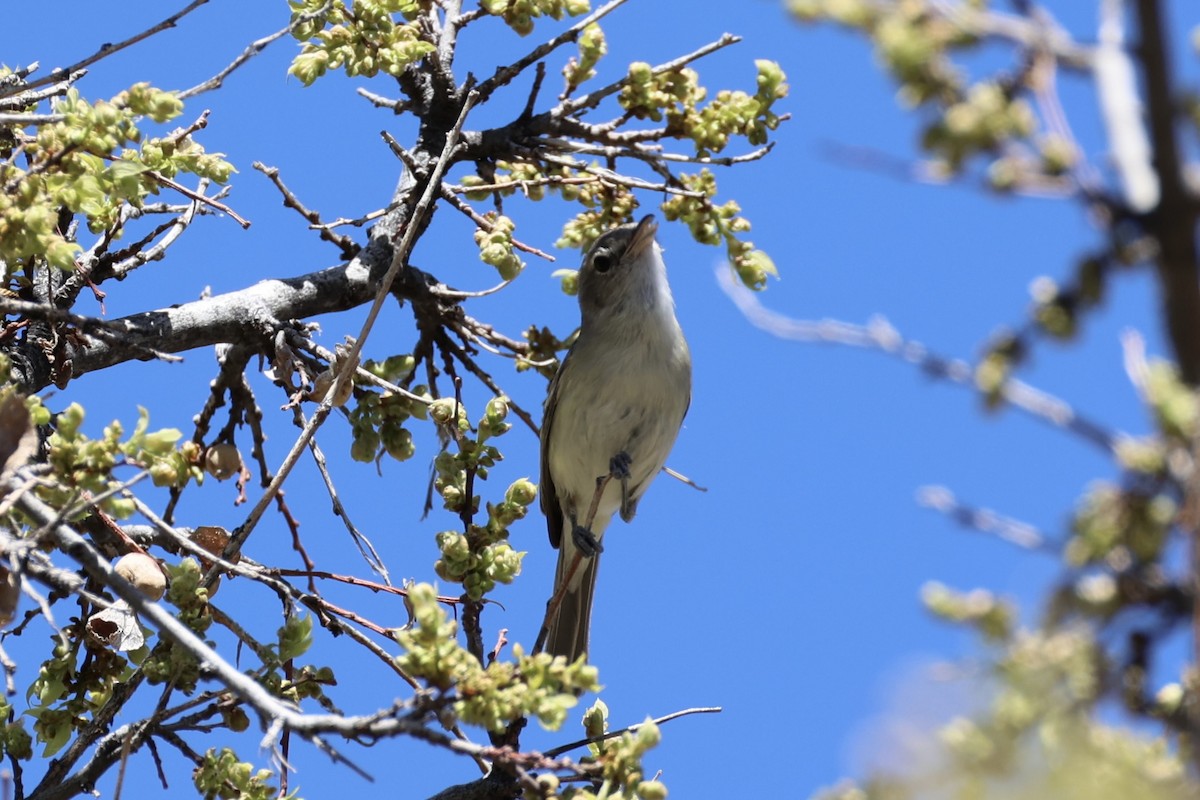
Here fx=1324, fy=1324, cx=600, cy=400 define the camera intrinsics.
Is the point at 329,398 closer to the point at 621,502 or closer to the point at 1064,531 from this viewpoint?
the point at 1064,531

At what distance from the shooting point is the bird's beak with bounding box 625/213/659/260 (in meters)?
6.65

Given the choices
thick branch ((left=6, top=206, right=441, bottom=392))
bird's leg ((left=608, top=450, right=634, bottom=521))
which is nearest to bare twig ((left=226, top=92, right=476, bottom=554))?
thick branch ((left=6, top=206, right=441, bottom=392))

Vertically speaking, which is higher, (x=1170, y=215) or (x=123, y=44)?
(x=123, y=44)

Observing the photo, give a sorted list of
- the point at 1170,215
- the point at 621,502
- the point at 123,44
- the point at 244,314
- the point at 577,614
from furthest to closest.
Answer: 1. the point at 621,502
2. the point at 577,614
3. the point at 244,314
4. the point at 123,44
5. the point at 1170,215

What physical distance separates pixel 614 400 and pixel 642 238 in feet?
2.90

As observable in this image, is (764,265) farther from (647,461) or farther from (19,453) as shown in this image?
(19,453)

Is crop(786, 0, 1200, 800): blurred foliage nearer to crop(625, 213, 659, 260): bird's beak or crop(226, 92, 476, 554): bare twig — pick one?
crop(226, 92, 476, 554): bare twig

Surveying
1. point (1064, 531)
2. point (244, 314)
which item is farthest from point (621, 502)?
point (1064, 531)

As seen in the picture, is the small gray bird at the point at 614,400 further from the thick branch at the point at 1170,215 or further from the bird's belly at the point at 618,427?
the thick branch at the point at 1170,215

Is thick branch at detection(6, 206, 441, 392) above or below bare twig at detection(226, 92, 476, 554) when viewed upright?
above

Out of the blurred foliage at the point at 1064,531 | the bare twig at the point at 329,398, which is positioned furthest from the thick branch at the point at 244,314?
the blurred foliage at the point at 1064,531

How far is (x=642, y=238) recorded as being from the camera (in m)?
6.67

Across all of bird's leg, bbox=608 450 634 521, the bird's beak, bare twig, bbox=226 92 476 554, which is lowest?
bare twig, bbox=226 92 476 554

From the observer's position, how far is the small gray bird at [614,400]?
638 centimetres
